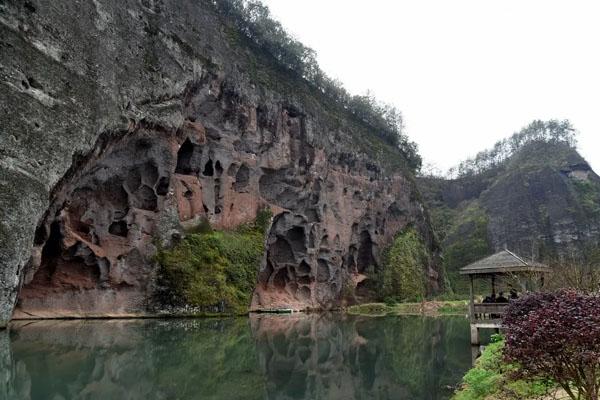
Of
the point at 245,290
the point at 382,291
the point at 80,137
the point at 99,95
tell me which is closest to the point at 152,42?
the point at 99,95

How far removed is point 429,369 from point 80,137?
14.6 meters

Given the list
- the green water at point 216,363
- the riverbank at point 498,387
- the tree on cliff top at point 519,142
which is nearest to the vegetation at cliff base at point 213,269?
the green water at point 216,363

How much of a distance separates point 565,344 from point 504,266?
14451 mm

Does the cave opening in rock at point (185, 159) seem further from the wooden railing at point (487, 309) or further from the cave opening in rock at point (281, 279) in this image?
→ the wooden railing at point (487, 309)

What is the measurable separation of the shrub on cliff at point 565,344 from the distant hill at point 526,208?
174 feet

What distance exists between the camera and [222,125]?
3284 centimetres

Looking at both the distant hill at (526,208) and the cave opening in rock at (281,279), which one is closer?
the cave opening in rock at (281,279)

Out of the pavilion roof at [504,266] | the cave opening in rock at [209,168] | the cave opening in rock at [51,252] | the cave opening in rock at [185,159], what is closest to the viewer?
the pavilion roof at [504,266]

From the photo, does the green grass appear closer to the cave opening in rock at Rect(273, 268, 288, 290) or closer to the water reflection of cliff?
the water reflection of cliff

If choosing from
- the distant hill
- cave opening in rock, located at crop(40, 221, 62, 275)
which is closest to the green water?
cave opening in rock, located at crop(40, 221, 62, 275)

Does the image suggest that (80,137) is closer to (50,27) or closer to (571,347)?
(50,27)

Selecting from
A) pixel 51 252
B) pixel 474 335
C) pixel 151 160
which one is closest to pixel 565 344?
pixel 474 335

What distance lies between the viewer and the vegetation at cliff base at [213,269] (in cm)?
2628

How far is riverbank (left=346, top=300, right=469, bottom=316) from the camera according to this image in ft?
128
